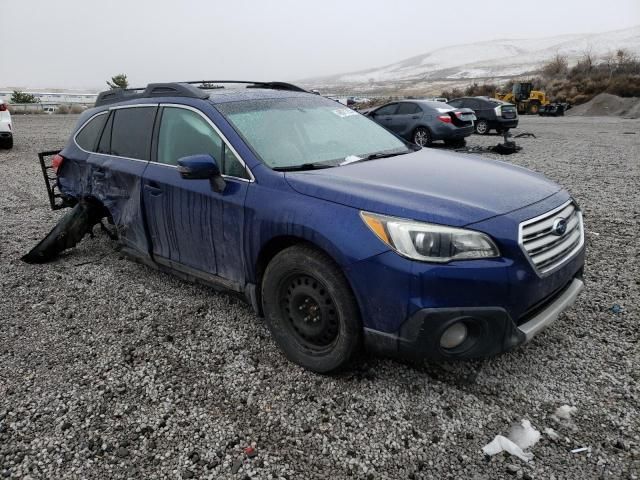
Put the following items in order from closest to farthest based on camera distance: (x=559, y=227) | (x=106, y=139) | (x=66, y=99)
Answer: (x=559, y=227)
(x=106, y=139)
(x=66, y=99)

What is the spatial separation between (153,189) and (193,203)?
0.52m

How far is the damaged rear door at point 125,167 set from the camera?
381 centimetres

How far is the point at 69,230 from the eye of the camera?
475 centimetres

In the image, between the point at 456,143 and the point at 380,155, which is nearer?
the point at 380,155

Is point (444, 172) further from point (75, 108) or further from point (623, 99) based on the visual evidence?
point (75, 108)

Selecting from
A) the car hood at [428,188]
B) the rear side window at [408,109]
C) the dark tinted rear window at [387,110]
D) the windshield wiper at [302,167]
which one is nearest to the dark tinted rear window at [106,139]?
the windshield wiper at [302,167]

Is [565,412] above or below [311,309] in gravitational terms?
below

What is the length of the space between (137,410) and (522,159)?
430 inches

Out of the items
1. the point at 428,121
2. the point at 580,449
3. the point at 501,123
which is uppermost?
the point at 428,121

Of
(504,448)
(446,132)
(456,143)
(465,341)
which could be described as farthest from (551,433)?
(456,143)

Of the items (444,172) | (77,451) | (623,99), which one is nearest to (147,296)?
(77,451)

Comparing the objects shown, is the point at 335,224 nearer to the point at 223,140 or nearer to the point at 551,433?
the point at 223,140

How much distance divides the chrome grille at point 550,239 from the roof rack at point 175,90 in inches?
93.6

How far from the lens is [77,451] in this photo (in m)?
2.31
